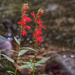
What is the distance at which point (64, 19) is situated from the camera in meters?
2.61

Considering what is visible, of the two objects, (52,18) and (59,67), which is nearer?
(59,67)

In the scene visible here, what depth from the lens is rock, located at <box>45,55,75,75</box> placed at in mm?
1910

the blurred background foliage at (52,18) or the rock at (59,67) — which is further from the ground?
the blurred background foliage at (52,18)

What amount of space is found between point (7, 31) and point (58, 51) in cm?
84

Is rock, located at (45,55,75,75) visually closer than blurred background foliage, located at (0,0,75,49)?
Yes

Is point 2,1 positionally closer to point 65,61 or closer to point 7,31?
point 7,31

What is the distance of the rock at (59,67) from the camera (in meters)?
1.91

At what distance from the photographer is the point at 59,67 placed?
6.35 ft

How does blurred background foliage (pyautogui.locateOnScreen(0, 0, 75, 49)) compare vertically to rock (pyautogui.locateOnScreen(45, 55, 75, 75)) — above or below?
above

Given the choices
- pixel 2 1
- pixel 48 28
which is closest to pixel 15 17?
pixel 2 1

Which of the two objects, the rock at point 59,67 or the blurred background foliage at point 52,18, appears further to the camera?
the blurred background foliage at point 52,18

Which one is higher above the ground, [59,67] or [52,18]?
[52,18]

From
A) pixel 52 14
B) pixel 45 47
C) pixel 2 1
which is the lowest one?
pixel 45 47

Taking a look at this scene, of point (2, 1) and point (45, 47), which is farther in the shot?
point (2, 1)
